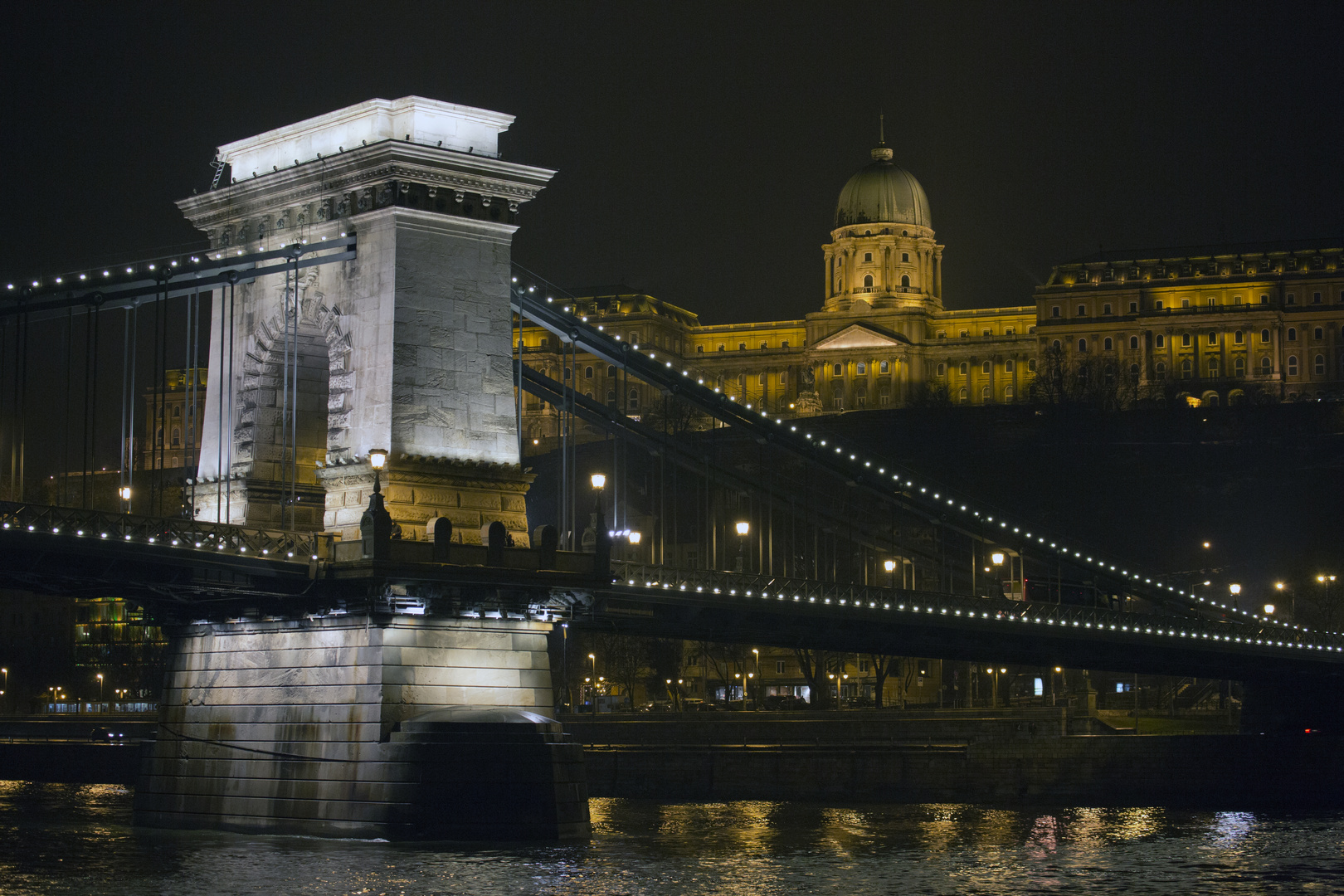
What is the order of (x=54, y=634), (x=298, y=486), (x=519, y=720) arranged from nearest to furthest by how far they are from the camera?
(x=519, y=720)
(x=298, y=486)
(x=54, y=634)

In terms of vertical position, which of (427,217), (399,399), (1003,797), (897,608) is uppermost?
(427,217)

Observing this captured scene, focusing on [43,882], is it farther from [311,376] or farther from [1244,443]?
[1244,443]

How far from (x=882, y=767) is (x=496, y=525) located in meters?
29.1

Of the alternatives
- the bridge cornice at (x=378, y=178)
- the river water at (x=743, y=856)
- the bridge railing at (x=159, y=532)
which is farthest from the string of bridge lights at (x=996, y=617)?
the bridge cornice at (x=378, y=178)

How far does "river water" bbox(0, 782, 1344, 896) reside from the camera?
3759 centimetres

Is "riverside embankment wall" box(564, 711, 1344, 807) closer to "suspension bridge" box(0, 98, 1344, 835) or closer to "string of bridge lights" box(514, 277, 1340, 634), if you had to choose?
"string of bridge lights" box(514, 277, 1340, 634)

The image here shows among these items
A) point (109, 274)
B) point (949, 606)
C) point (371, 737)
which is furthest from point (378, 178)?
point (949, 606)

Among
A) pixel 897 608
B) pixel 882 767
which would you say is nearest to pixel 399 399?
pixel 897 608

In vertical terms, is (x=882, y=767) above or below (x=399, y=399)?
below

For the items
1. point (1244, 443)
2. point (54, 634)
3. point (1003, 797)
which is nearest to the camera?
point (1003, 797)

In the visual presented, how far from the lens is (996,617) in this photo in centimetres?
6153

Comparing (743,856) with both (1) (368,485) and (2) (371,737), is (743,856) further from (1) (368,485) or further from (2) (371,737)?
(1) (368,485)

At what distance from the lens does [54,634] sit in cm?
12975

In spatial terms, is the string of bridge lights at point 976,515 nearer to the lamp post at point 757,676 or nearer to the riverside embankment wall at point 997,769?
the riverside embankment wall at point 997,769
